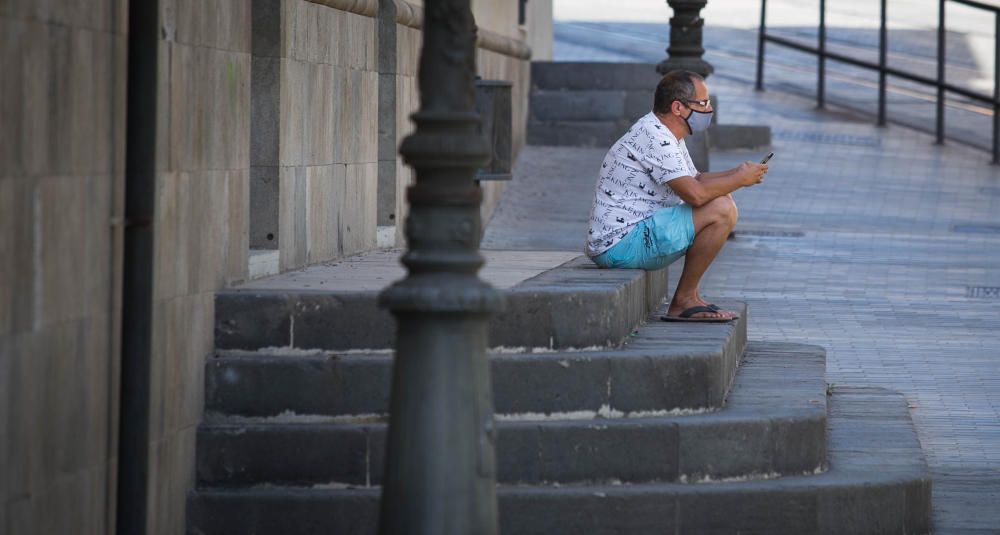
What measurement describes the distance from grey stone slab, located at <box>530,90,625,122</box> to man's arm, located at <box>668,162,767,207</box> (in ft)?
37.4

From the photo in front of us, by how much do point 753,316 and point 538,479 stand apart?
552 cm

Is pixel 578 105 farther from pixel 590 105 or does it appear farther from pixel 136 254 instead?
pixel 136 254

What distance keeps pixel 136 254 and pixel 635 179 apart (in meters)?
3.08

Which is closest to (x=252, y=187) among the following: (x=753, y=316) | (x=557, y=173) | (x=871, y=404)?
(x=871, y=404)

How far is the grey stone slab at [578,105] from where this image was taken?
64.2ft

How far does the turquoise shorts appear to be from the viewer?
828 centimetres

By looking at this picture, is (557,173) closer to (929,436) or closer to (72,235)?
(929,436)

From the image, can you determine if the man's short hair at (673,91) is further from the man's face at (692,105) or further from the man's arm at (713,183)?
the man's arm at (713,183)

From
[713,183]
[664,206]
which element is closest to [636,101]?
[664,206]

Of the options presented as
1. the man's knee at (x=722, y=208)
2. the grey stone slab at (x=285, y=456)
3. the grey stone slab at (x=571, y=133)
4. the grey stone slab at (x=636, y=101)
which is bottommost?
the grey stone slab at (x=285, y=456)

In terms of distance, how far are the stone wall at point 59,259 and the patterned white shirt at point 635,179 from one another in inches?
121

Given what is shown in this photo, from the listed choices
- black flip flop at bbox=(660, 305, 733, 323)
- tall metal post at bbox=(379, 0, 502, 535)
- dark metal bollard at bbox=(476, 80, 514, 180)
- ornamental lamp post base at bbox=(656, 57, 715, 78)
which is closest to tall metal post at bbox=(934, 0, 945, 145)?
ornamental lamp post base at bbox=(656, 57, 715, 78)

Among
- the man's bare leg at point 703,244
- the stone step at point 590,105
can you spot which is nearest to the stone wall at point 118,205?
the man's bare leg at point 703,244

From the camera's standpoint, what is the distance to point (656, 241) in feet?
27.2
